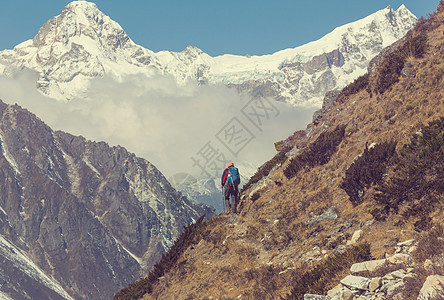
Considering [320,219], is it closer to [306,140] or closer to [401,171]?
[401,171]

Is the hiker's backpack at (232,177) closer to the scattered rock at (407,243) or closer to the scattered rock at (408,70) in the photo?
the scattered rock at (408,70)

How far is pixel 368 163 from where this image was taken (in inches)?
799

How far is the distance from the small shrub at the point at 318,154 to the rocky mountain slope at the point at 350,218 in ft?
0.28

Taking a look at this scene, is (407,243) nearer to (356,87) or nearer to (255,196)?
(255,196)

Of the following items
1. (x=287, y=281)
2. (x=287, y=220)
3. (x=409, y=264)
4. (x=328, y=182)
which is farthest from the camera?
(x=328, y=182)

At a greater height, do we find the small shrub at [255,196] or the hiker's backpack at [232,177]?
the hiker's backpack at [232,177]

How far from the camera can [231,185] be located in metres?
26.1

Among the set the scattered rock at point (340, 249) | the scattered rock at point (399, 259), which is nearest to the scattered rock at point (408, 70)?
the scattered rock at point (340, 249)

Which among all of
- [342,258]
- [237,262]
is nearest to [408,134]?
[342,258]

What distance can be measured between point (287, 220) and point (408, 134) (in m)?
7.40

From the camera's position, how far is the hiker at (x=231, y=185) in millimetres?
25969

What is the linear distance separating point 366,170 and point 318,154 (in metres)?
6.27

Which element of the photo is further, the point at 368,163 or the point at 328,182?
the point at 328,182

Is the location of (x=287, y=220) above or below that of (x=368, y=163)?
below
